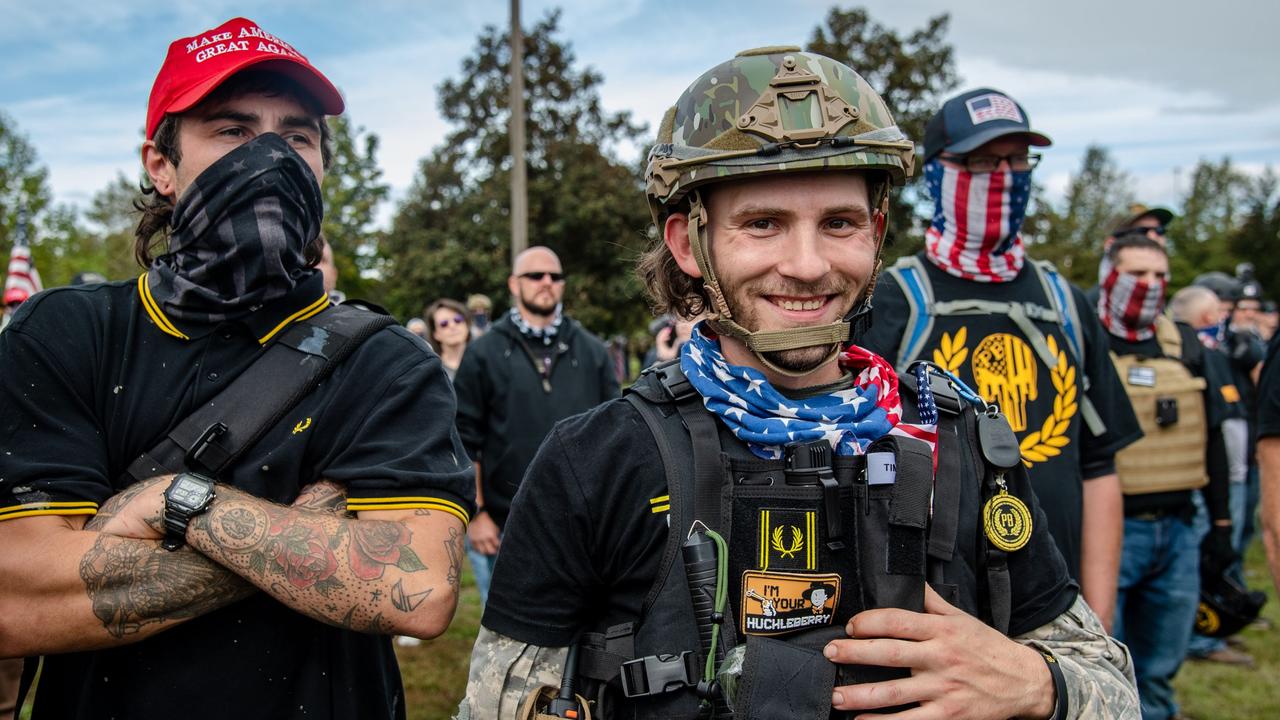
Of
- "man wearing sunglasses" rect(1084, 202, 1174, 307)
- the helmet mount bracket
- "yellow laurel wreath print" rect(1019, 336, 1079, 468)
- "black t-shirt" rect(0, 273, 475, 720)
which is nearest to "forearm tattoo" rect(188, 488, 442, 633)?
"black t-shirt" rect(0, 273, 475, 720)

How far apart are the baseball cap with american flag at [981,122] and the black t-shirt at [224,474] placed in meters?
2.34

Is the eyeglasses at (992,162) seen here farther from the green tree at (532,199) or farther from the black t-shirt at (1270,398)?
the green tree at (532,199)

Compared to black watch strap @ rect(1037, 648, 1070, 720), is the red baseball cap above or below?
above

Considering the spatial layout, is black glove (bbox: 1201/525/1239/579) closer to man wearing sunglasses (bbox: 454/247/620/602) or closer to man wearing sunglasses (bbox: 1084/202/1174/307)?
man wearing sunglasses (bbox: 1084/202/1174/307)

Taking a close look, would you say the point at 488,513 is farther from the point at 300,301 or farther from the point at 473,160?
the point at 473,160

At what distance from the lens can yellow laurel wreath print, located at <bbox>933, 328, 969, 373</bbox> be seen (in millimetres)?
3285

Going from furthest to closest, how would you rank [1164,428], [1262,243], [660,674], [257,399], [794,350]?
[1262,243]
[1164,428]
[257,399]
[794,350]
[660,674]

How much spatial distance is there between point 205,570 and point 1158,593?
4.74 m

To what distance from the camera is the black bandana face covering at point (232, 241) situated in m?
2.15

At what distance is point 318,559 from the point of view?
1.92m

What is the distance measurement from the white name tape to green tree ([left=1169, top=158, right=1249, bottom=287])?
180 ft

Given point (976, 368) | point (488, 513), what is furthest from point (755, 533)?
point (488, 513)

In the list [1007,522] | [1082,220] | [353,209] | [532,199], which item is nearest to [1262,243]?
[1082,220]

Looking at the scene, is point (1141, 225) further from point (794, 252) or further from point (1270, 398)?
point (794, 252)
